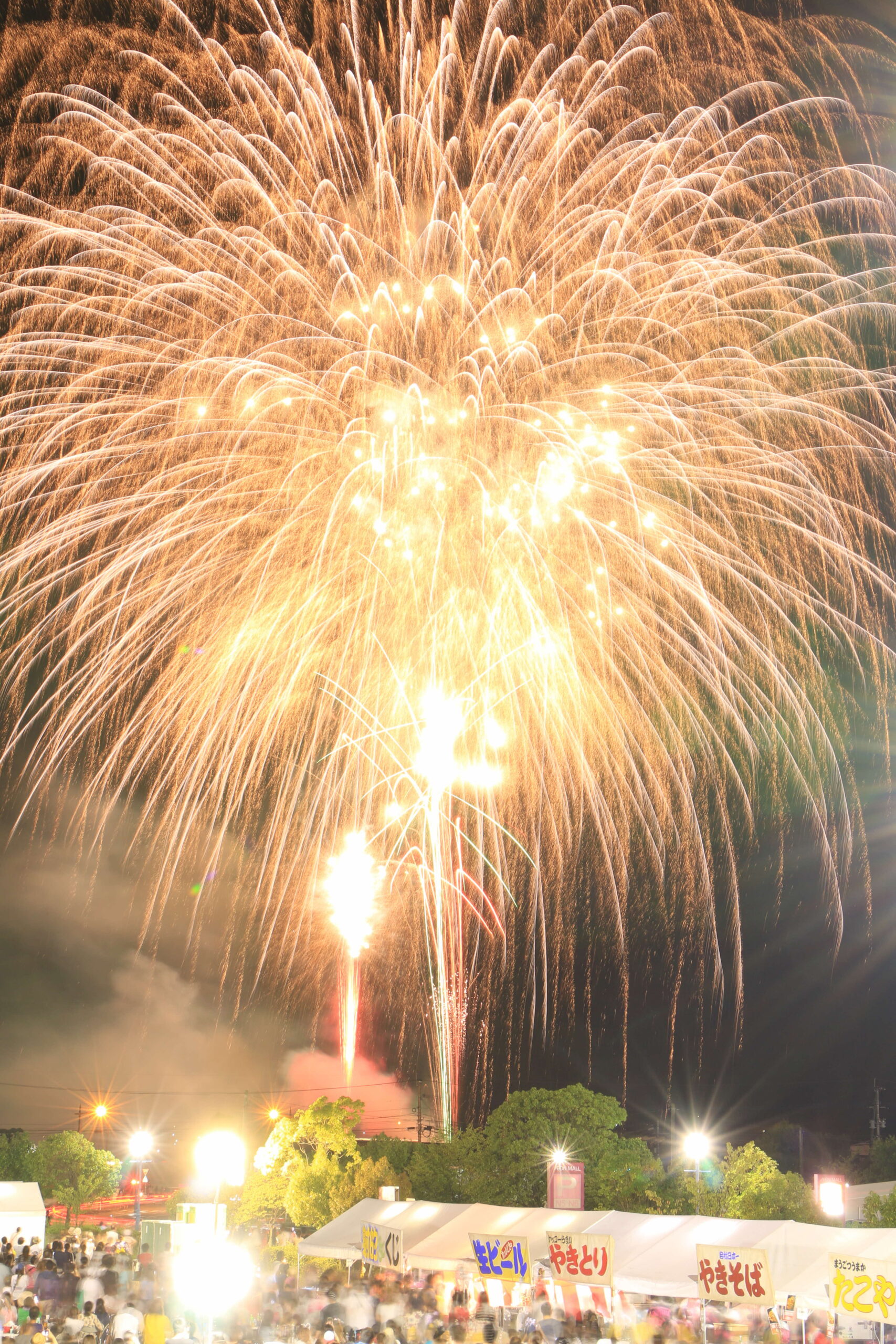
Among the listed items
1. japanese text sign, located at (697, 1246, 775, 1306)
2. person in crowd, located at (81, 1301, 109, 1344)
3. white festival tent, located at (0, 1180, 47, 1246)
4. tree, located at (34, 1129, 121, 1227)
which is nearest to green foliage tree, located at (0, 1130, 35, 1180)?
tree, located at (34, 1129, 121, 1227)

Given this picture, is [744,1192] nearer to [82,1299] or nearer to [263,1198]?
[263,1198]

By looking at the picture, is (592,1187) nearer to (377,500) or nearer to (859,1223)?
(859,1223)

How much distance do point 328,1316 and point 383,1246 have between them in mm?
3347

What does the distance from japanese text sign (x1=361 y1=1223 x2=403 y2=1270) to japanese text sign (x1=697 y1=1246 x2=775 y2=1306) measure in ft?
17.4

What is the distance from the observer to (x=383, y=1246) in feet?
63.4

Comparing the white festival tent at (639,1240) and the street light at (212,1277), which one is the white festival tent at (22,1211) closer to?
the white festival tent at (639,1240)

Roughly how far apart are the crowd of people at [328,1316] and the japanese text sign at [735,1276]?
649mm

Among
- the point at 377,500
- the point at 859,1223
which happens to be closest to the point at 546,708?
the point at 377,500

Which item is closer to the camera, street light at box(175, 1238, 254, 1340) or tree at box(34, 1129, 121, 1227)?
street light at box(175, 1238, 254, 1340)

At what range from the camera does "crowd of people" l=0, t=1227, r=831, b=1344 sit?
13.9 m

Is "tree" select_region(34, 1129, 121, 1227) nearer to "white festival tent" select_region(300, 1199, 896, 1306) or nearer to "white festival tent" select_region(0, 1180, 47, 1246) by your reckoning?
"white festival tent" select_region(0, 1180, 47, 1246)

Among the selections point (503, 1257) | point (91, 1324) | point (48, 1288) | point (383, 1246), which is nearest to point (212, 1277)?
point (91, 1324)

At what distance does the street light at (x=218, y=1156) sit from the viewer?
14016 millimetres

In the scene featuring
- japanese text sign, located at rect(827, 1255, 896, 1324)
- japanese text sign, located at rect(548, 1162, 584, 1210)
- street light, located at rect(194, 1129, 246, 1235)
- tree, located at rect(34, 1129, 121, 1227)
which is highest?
tree, located at rect(34, 1129, 121, 1227)
